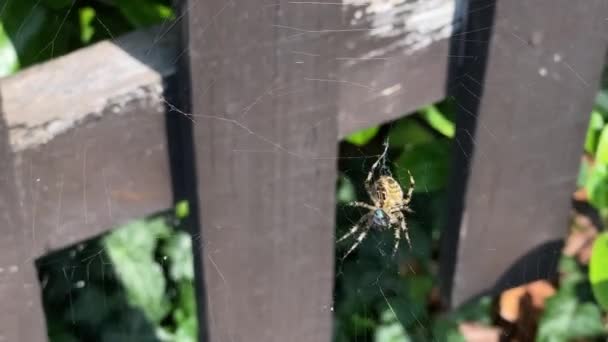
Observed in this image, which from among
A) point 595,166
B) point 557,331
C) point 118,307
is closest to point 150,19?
point 118,307

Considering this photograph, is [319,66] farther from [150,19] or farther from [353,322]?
[353,322]

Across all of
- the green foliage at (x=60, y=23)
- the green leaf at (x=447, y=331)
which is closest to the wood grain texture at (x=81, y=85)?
the green foliage at (x=60, y=23)

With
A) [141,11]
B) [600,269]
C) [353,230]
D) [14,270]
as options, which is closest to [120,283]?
[353,230]

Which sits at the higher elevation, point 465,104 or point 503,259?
point 465,104

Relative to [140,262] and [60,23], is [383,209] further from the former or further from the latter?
[60,23]

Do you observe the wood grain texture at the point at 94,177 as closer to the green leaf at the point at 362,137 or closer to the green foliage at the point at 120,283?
the green leaf at the point at 362,137

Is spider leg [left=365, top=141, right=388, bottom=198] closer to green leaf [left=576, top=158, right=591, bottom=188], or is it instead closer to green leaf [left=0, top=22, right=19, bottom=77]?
green leaf [left=576, top=158, right=591, bottom=188]
